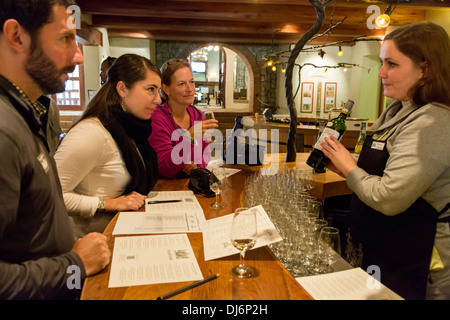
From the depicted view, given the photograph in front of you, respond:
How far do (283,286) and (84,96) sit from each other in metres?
9.40

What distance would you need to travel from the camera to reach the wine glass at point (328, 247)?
1.27m

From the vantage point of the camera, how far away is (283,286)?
108 cm

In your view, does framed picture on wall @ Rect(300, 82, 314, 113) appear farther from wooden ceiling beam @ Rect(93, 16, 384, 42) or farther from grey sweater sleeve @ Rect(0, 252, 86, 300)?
grey sweater sleeve @ Rect(0, 252, 86, 300)

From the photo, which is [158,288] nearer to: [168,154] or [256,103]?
[168,154]

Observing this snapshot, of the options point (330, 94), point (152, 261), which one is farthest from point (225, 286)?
point (330, 94)

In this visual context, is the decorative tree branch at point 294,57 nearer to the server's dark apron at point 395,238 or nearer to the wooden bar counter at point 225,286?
the server's dark apron at point 395,238

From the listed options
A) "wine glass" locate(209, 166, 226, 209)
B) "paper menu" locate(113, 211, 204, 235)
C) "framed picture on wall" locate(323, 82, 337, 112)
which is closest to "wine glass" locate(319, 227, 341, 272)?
"paper menu" locate(113, 211, 204, 235)

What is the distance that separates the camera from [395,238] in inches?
60.0

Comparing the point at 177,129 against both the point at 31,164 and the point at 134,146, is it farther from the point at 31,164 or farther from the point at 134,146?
the point at 31,164

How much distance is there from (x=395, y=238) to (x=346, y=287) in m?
0.56

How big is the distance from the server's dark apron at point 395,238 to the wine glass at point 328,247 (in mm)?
377
